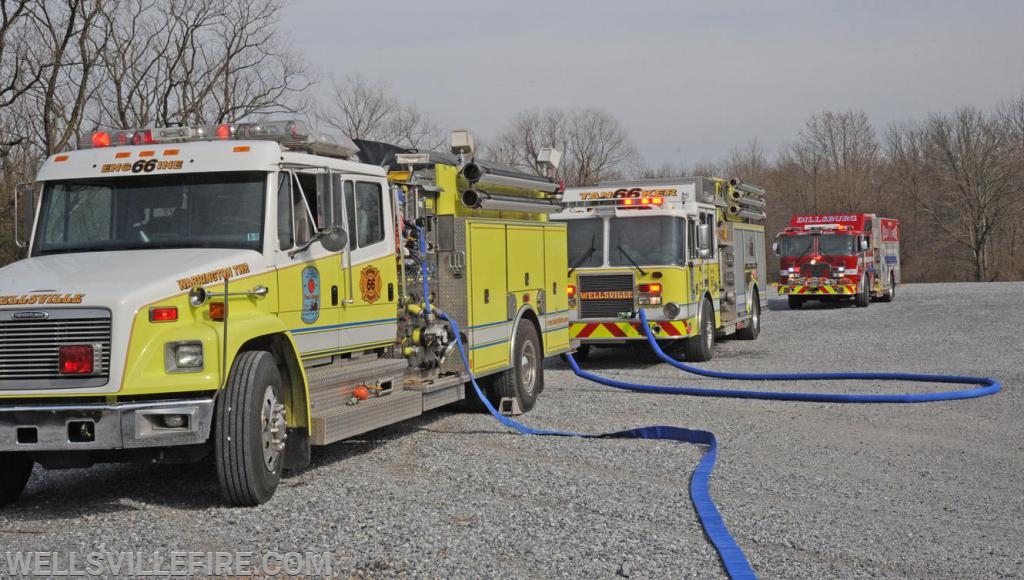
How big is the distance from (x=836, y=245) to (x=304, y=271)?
2777 centimetres

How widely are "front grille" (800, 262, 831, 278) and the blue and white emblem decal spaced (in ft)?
87.7

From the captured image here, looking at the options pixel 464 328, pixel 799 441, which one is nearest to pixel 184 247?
pixel 464 328

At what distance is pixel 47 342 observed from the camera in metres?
6.66

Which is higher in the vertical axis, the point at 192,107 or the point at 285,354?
the point at 192,107

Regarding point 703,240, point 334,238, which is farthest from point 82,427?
point 703,240

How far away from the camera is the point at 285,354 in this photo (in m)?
7.75

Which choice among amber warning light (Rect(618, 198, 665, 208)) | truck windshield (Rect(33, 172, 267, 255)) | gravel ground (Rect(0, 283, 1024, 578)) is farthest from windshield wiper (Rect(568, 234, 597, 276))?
truck windshield (Rect(33, 172, 267, 255))

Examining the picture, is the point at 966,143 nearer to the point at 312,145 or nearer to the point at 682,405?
the point at 682,405

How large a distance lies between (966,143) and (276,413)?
67116 millimetres

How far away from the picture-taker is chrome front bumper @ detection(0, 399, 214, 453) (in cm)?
659

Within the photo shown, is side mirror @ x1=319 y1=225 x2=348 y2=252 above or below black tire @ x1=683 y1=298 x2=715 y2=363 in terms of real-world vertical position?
above

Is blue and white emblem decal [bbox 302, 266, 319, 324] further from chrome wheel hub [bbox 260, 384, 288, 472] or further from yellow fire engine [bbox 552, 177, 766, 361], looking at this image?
yellow fire engine [bbox 552, 177, 766, 361]

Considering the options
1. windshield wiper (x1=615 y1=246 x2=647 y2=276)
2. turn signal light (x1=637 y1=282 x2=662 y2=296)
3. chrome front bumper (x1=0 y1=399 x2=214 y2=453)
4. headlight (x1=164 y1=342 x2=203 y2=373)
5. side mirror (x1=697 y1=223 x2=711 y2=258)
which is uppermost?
side mirror (x1=697 y1=223 x2=711 y2=258)

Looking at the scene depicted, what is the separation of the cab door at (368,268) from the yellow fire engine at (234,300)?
19 mm
